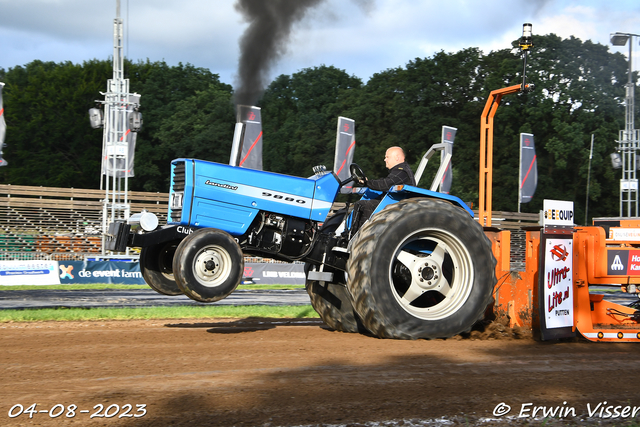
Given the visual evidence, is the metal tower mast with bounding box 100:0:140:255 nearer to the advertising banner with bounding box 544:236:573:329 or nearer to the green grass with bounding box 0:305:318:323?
the green grass with bounding box 0:305:318:323

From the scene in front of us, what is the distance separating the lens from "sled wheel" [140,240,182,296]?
6.59 m

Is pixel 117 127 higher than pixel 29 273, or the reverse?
pixel 117 127

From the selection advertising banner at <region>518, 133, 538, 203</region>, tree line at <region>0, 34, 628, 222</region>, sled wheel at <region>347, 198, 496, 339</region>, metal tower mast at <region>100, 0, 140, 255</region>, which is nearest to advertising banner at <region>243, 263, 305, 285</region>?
metal tower mast at <region>100, 0, 140, 255</region>

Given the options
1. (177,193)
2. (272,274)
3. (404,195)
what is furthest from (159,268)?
(272,274)

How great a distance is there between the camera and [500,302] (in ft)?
21.9

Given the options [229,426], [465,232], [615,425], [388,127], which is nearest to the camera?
[229,426]

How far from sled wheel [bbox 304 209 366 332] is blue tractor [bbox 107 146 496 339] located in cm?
1

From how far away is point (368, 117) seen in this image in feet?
164

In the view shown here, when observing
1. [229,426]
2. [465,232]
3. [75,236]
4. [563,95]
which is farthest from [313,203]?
[563,95]

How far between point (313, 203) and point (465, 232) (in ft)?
5.36

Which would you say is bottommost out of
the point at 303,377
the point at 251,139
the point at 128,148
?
the point at 303,377

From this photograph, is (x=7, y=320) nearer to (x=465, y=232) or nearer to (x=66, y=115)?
(x=465, y=232)

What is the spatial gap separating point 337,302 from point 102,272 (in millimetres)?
18492

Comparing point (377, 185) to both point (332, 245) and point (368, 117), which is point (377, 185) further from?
point (368, 117)
